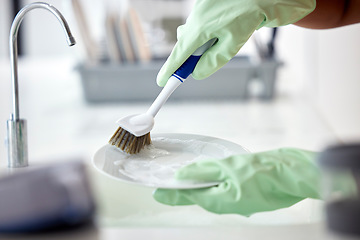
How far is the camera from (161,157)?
29.3 inches

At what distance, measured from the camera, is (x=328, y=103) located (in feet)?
6.08

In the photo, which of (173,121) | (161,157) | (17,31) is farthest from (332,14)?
(173,121)

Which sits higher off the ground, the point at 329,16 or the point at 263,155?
the point at 329,16

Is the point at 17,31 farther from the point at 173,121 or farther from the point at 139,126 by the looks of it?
the point at 173,121

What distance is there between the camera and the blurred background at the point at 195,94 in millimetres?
1601

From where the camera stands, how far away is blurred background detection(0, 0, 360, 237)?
1601mm

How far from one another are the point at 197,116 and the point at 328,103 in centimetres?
53

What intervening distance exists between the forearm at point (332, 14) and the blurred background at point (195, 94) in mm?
455

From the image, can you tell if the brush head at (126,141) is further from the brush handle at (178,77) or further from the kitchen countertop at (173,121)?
the kitchen countertop at (173,121)

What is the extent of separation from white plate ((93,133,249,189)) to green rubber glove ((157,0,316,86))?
104 millimetres

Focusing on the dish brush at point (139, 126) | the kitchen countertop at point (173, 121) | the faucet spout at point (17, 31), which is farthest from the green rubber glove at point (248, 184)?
the kitchen countertop at point (173, 121)

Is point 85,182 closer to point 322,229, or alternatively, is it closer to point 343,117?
point 322,229

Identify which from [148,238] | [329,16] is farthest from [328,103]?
[148,238]

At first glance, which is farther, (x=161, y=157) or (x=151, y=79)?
(x=151, y=79)
